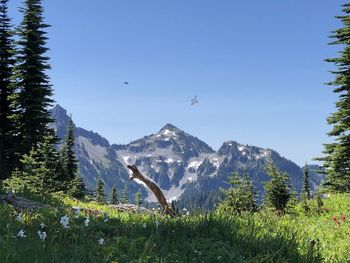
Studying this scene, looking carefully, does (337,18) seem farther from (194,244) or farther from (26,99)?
(194,244)

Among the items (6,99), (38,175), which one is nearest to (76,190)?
(38,175)

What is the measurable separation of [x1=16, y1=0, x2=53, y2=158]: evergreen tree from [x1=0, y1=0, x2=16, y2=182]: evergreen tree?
3.21 ft

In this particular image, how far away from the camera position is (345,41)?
30609 mm

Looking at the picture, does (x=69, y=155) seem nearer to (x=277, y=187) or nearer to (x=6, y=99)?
(x=6, y=99)

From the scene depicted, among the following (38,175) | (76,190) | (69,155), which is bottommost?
(76,190)

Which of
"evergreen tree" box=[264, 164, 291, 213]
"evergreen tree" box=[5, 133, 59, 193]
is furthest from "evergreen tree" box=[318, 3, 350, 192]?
"evergreen tree" box=[5, 133, 59, 193]

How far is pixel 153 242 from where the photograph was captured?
5344mm

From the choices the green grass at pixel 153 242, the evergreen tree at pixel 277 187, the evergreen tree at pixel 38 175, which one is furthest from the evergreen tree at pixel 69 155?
the green grass at pixel 153 242

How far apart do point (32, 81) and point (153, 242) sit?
110ft

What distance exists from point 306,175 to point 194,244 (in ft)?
201

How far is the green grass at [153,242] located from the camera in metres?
4.19

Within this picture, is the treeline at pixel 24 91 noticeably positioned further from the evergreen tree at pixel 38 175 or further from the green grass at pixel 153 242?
the green grass at pixel 153 242

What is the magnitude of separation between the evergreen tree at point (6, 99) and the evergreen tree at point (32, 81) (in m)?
0.98

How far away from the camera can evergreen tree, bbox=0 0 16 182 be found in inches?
1359
